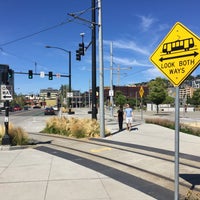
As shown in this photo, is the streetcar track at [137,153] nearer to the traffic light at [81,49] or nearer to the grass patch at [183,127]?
the grass patch at [183,127]

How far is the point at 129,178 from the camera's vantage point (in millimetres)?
7680

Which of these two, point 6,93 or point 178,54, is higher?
point 178,54

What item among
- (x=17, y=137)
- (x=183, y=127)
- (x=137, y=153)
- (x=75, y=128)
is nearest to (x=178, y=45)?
(x=137, y=153)

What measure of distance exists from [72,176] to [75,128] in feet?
28.0

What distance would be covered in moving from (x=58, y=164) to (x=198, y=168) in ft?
13.2

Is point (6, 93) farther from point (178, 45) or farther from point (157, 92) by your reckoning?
point (157, 92)

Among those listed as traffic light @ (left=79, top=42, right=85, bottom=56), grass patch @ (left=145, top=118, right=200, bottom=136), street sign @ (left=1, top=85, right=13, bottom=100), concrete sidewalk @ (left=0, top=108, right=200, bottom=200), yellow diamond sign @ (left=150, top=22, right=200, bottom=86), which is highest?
traffic light @ (left=79, top=42, right=85, bottom=56)

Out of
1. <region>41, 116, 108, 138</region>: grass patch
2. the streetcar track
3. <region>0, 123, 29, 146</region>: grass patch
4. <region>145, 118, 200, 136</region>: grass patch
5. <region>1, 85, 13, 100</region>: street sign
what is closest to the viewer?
the streetcar track

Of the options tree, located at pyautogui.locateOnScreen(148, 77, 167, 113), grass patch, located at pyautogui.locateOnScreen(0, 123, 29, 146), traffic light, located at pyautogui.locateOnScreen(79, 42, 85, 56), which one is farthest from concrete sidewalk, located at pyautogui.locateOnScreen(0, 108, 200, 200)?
tree, located at pyautogui.locateOnScreen(148, 77, 167, 113)

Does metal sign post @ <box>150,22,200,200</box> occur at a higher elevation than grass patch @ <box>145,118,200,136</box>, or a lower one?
higher

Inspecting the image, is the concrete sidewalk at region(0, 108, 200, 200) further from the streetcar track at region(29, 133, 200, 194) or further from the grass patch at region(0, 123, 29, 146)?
the grass patch at region(0, 123, 29, 146)

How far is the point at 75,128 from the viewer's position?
645 inches

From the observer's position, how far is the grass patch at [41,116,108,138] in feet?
53.1

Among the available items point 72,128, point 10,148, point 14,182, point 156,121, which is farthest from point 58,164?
point 156,121
